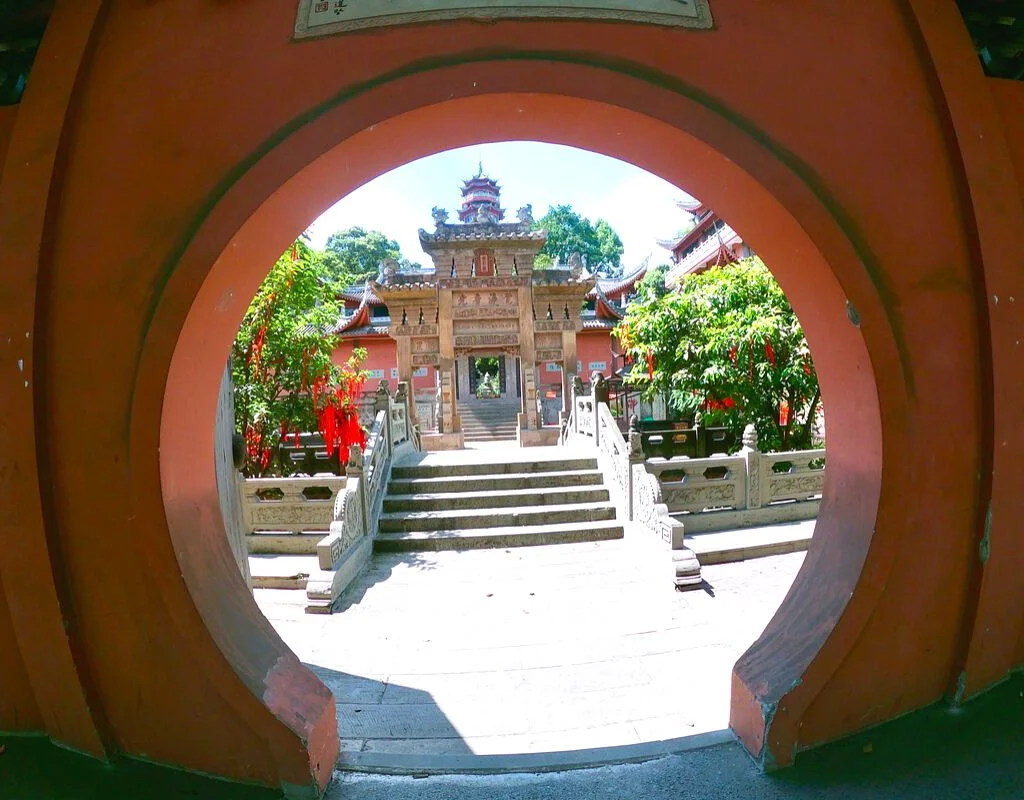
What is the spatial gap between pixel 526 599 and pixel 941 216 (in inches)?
174

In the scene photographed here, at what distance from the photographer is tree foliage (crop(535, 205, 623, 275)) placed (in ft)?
126

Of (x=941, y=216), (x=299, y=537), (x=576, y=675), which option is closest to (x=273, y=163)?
(x=941, y=216)

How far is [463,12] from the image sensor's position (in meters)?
1.80

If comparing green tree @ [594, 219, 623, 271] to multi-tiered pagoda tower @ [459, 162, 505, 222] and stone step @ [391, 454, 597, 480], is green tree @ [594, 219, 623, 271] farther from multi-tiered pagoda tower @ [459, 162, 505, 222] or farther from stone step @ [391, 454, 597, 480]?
stone step @ [391, 454, 597, 480]

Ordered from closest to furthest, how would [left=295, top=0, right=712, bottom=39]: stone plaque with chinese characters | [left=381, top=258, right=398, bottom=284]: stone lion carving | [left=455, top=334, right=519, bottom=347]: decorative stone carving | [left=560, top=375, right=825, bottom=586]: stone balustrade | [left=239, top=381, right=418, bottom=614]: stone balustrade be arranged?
[left=295, top=0, right=712, bottom=39]: stone plaque with chinese characters < [left=239, top=381, right=418, bottom=614]: stone balustrade < [left=560, top=375, right=825, bottom=586]: stone balustrade < [left=381, top=258, right=398, bottom=284]: stone lion carving < [left=455, top=334, right=519, bottom=347]: decorative stone carving

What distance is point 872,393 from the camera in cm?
183

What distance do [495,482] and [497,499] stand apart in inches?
17.6

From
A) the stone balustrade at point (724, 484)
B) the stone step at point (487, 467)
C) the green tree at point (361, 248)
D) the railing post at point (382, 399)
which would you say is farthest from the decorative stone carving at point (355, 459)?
the green tree at point (361, 248)

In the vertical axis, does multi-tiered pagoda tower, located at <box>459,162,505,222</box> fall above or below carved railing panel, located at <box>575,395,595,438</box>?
above

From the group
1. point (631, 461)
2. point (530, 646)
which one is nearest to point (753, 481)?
point (631, 461)

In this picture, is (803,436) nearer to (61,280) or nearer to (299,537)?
(299,537)

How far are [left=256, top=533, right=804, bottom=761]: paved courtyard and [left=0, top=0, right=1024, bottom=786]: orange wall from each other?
0.94 meters

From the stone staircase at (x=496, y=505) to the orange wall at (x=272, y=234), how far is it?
5061 mm

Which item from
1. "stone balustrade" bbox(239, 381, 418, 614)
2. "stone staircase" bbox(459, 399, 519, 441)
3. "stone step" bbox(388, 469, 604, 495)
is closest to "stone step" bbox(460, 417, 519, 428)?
"stone staircase" bbox(459, 399, 519, 441)
